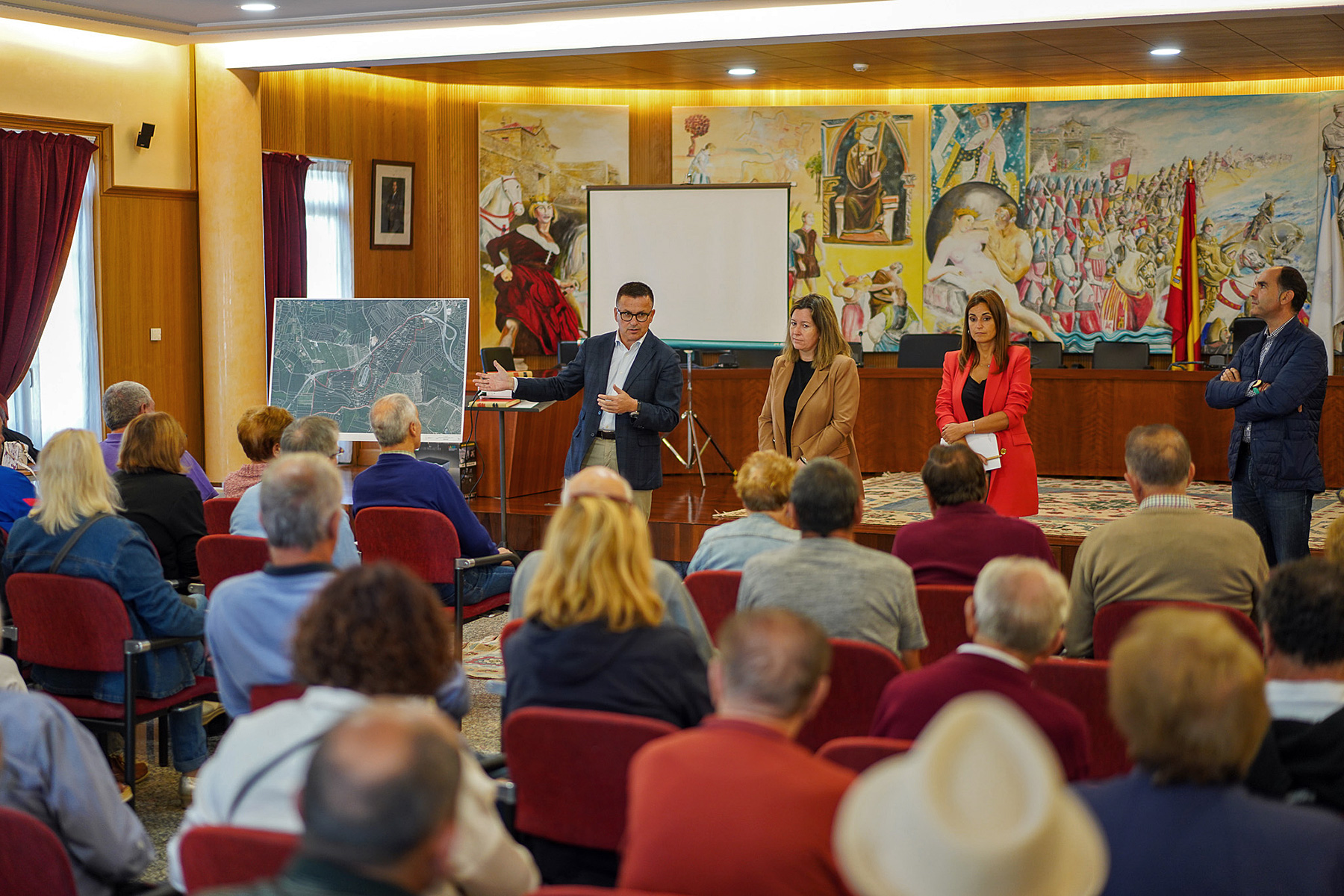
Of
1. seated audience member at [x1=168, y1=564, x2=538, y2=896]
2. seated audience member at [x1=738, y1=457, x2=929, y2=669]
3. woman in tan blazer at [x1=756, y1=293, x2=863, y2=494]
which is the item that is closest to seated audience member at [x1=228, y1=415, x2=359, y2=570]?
seated audience member at [x1=738, y1=457, x2=929, y2=669]

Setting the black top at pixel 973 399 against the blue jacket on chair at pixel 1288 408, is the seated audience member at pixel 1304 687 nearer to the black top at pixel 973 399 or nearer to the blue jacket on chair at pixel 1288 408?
the blue jacket on chair at pixel 1288 408

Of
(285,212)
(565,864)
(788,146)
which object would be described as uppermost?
(788,146)

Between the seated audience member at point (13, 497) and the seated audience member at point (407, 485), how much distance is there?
1.22 metres

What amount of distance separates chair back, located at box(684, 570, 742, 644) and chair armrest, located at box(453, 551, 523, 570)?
1.17 meters

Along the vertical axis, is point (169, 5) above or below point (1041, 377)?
above

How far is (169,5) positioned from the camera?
8125 millimetres

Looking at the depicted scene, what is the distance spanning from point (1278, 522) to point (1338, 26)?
571 cm

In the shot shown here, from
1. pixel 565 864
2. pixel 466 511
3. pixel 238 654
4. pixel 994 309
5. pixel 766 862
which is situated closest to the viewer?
pixel 766 862

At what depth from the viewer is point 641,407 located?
18.6 ft

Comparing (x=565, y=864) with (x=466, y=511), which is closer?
(x=565, y=864)

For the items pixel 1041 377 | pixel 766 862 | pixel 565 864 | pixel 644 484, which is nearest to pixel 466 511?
pixel 644 484

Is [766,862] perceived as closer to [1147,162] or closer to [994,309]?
[994,309]

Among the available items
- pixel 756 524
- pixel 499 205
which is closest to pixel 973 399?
pixel 756 524

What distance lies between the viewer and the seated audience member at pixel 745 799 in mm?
1668
